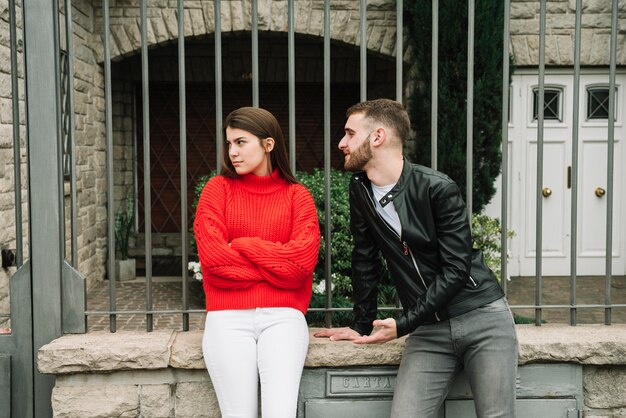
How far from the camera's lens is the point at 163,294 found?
294 inches

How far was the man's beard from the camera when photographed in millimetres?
2789

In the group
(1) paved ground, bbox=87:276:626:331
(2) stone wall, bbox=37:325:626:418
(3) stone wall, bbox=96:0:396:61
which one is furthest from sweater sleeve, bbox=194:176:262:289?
(3) stone wall, bbox=96:0:396:61

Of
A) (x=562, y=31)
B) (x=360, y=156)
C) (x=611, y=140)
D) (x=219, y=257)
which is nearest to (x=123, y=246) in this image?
(x=562, y=31)

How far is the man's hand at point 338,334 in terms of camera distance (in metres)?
3.04

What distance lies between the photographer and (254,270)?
9.27ft

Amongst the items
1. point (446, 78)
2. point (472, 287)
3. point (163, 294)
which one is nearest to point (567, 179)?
point (446, 78)

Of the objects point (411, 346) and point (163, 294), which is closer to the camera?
point (411, 346)

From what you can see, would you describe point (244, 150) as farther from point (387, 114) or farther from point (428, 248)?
point (428, 248)

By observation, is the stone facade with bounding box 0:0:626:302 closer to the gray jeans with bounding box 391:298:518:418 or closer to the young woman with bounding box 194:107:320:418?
the young woman with bounding box 194:107:320:418

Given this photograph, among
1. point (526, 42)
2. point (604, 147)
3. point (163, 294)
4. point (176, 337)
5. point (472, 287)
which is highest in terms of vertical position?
point (526, 42)

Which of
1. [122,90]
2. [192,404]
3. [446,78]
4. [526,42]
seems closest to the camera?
[192,404]

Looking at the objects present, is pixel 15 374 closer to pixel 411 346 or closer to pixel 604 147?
pixel 411 346

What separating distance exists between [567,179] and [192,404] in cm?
649

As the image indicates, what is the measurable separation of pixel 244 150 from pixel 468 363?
47.6 inches
